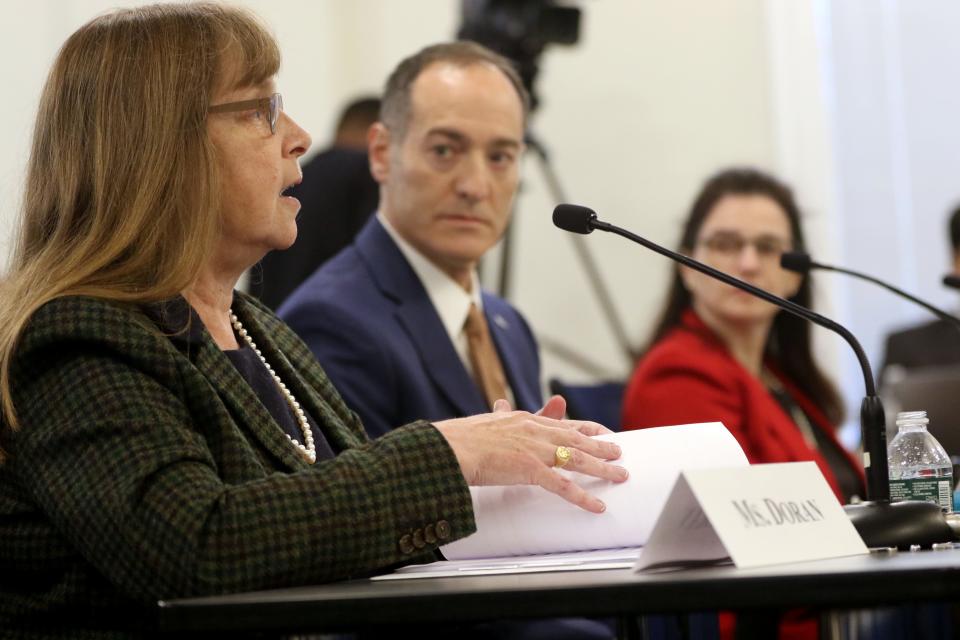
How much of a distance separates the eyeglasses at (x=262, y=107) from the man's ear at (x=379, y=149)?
1.29 m

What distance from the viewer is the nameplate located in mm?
1098

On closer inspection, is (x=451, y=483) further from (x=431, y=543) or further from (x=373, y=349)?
(x=373, y=349)

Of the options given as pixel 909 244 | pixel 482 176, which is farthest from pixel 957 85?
pixel 482 176

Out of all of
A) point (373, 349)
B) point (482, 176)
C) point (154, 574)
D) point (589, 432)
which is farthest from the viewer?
point (482, 176)

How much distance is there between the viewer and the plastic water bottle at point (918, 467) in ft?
5.37

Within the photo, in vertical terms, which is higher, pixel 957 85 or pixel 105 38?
pixel 105 38

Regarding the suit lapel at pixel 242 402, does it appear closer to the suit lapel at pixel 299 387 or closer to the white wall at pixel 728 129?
the suit lapel at pixel 299 387

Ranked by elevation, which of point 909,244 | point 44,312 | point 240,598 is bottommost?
point 909,244

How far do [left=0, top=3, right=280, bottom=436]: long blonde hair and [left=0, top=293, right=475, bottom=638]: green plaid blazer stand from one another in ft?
0.26

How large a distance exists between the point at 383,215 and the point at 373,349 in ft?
1.68

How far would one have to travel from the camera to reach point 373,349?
7.77 ft

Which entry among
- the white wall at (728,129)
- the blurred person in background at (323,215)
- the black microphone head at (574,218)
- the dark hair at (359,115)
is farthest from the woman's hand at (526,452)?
the white wall at (728,129)

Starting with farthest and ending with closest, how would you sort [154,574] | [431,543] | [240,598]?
[431,543]
[154,574]
[240,598]

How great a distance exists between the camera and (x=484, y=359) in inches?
104
